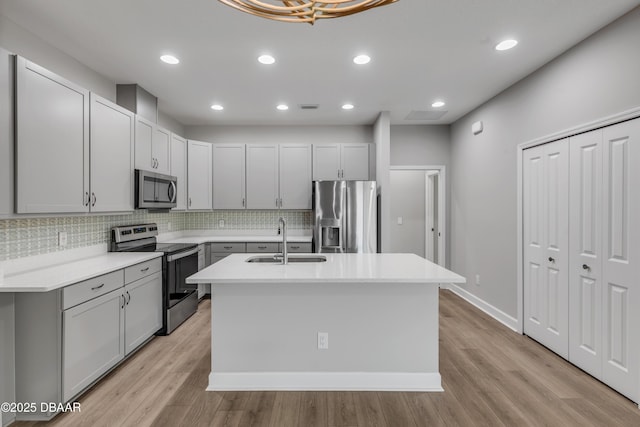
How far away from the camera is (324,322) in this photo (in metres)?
2.46

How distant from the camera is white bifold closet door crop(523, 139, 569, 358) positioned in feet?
9.56

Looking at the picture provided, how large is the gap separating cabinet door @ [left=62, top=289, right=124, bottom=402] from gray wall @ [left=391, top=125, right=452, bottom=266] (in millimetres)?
4221

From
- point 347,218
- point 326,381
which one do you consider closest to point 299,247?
point 347,218

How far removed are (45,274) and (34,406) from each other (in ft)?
2.75

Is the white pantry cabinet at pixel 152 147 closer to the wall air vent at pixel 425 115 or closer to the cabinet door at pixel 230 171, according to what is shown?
the cabinet door at pixel 230 171

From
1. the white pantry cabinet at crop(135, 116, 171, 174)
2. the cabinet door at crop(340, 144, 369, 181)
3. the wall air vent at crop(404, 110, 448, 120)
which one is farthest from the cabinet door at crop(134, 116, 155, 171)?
the wall air vent at crop(404, 110, 448, 120)

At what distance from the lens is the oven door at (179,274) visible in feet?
11.5

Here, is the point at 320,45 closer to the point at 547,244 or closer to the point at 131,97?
the point at 131,97

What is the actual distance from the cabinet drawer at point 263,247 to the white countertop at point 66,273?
61.0 inches

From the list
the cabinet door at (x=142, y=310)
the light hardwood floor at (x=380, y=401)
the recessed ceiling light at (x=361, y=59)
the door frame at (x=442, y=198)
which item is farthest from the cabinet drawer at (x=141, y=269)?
the door frame at (x=442, y=198)

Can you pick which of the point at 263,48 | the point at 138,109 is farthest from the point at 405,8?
the point at 138,109

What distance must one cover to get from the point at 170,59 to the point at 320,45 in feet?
4.60

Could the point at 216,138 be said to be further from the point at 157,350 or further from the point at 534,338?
the point at 534,338

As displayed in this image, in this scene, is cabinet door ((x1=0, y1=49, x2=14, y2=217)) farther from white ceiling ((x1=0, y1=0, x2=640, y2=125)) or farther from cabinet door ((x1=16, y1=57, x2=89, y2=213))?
white ceiling ((x1=0, y1=0, x2=640, y2=125))
